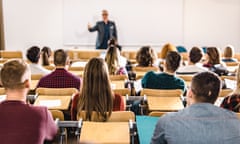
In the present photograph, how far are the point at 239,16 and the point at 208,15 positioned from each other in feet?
2.82

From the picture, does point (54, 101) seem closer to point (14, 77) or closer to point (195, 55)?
point (14, 77)

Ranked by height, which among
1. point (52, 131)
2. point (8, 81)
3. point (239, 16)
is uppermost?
point (239, 16)

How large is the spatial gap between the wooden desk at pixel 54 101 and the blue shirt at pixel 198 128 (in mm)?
1585

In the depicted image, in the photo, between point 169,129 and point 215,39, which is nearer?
point 169,129

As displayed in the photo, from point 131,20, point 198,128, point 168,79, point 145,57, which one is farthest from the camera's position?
point 131,20

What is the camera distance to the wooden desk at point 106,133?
8.73 feet

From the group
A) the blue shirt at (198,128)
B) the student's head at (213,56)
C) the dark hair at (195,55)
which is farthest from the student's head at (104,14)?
the blue shirt at (198,128)

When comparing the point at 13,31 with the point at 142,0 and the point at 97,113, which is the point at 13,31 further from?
the point at 97,113

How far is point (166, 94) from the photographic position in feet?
13.8

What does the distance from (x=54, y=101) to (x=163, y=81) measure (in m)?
1.39

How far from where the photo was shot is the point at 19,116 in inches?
102

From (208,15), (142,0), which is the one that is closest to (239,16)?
(208,15)

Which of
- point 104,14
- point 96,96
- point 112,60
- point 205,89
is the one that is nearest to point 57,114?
point 96,96

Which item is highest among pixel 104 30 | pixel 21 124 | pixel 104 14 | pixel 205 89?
pixel 104 14
